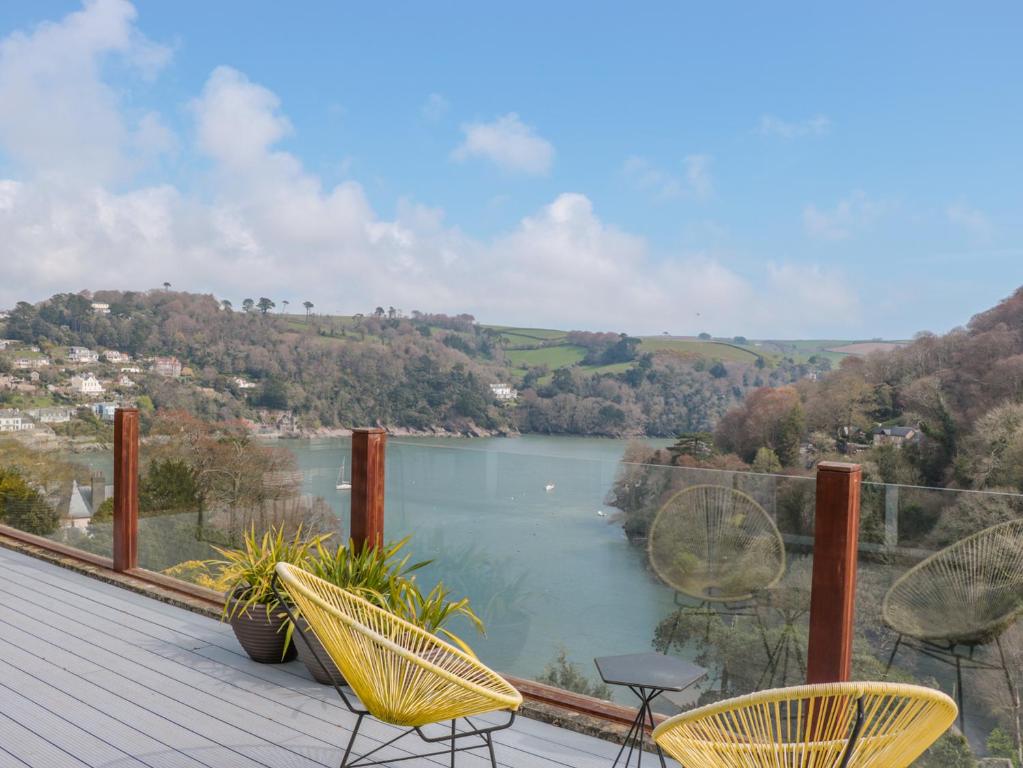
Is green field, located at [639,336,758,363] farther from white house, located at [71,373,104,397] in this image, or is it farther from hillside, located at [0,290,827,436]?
white house, located at [71,373,104,397]

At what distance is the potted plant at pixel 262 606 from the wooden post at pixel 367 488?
0.69ft

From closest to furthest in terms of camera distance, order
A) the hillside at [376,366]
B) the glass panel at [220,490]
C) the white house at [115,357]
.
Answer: the glass panel at [220,490] → the hillside at [376,366] → the white house at [115,357]

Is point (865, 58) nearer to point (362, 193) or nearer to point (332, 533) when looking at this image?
point (362, 193)

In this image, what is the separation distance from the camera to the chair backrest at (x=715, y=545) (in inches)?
110

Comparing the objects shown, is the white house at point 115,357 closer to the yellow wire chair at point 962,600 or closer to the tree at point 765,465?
the tree at point 765,465

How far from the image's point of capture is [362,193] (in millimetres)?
37438

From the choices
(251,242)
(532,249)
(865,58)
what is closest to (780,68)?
(865,58)

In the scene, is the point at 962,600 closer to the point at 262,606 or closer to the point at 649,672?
the point at 649,672

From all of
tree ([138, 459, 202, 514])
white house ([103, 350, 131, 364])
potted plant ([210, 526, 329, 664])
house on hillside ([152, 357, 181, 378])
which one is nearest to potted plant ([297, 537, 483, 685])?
potted plant ([210, 526, 329, 664])

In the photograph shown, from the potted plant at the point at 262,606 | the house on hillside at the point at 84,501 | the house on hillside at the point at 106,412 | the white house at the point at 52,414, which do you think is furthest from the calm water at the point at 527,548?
the white house at the point at 52,414

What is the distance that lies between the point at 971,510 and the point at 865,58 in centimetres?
3271

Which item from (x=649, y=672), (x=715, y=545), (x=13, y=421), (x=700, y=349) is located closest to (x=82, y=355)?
(x=13, y=421)

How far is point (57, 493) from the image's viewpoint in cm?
580

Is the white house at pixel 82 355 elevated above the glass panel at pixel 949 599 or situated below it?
above
